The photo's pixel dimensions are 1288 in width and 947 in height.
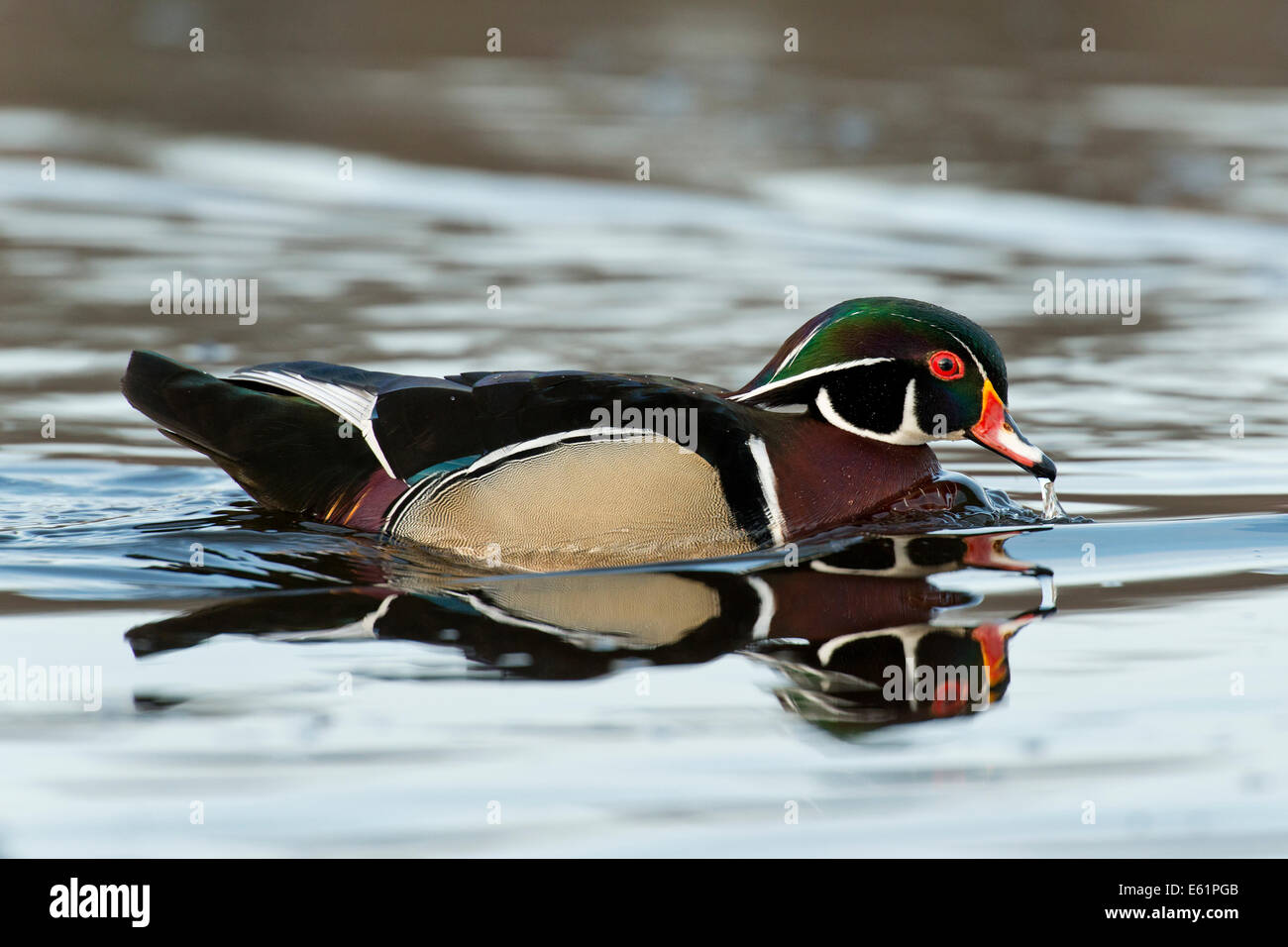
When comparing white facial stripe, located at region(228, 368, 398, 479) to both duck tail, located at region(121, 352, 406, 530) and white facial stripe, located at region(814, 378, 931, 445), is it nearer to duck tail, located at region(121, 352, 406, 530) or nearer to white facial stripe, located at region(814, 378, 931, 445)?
duck tail, located at region(121, 352, 406, 530)

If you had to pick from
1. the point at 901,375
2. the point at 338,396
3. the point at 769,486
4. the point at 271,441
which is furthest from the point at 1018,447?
the point at 271,441

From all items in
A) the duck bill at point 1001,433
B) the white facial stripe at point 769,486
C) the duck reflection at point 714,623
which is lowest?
the duck reflection at point 714,623

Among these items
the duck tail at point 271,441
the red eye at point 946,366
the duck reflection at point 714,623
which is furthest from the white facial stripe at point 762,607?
the duck tail at point 271,441

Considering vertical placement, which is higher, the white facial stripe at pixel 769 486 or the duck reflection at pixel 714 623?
the white facial stripe at pixel 769 486

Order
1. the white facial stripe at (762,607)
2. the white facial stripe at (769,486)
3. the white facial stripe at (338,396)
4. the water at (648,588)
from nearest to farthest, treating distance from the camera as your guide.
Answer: the water at (648,588) < the white facial stripe at (762,607) < the white facial stripe at (769,486) < the white facial stripe at (338,396)

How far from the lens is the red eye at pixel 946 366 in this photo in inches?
308

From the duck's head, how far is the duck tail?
179cm

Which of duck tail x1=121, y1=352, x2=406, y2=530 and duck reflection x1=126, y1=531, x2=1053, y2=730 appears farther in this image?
duck tail x1=121, y1=352, x2=406, y2=530

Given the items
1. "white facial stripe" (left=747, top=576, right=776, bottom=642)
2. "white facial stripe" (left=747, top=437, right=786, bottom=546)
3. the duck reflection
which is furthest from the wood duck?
"white facial stripe" (left=747, top=576, right=776, bottom=642)

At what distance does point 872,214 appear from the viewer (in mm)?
14984

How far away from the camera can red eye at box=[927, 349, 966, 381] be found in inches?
308

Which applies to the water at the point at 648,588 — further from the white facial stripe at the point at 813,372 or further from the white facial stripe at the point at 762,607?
the white facial stripe at the point at 813,372

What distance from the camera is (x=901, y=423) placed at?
26.1 feet

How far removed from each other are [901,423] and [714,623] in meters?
1.67
